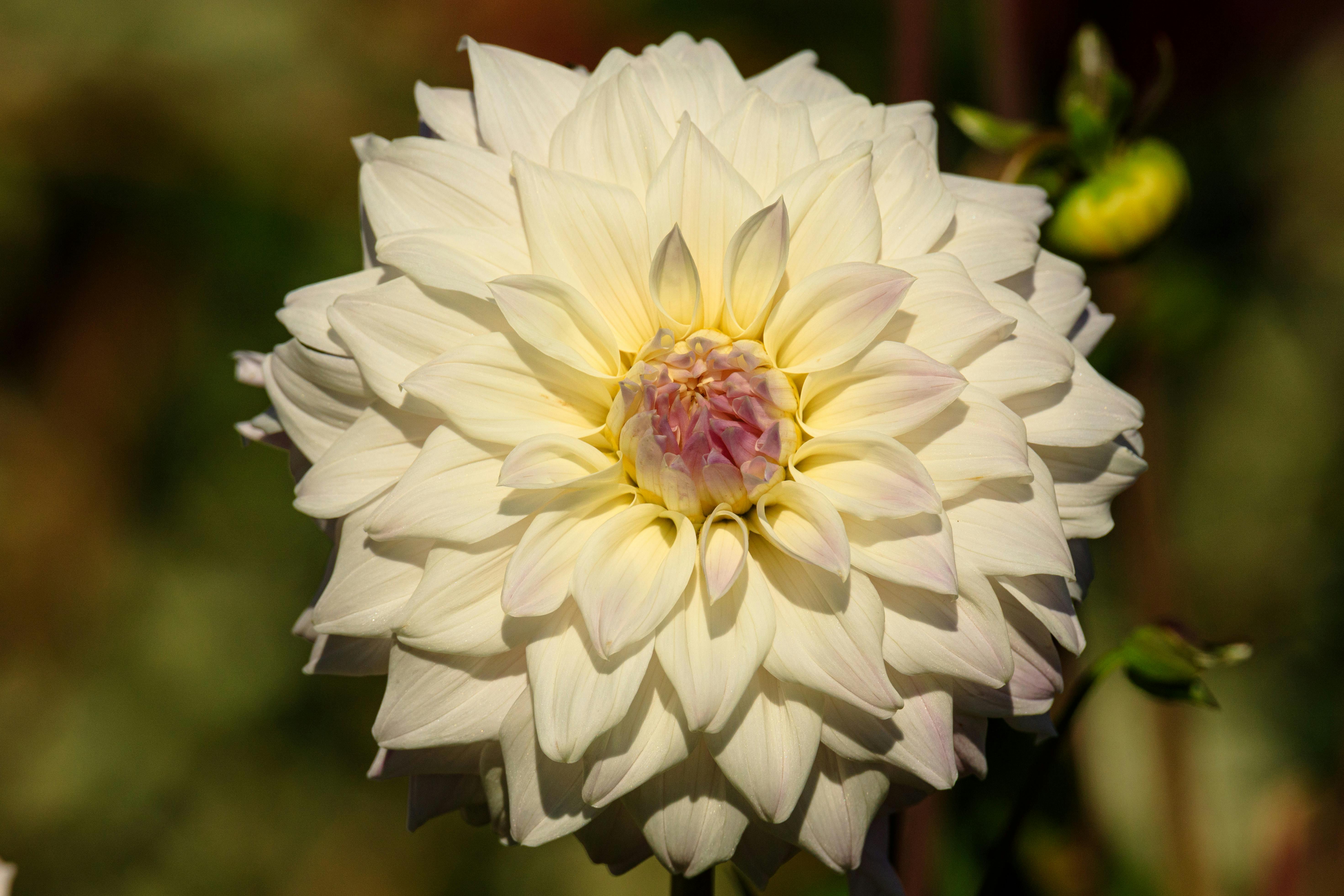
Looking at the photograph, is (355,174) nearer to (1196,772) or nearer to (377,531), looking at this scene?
(377,531)

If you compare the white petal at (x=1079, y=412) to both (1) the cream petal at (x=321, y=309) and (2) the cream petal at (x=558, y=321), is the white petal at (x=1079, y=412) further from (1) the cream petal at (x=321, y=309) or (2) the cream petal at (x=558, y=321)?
(1) the cream petal at (x=321, y=309)

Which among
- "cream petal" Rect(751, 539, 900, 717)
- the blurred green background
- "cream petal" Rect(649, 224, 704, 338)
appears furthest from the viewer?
the blurred green background

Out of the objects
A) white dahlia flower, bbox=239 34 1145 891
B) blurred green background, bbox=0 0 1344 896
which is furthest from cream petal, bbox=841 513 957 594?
blurred green background, bbox=0 0 1344 896

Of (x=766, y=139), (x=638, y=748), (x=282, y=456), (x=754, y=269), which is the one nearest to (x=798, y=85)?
(x=766, y=139)

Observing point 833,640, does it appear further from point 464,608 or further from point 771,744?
point 464,608

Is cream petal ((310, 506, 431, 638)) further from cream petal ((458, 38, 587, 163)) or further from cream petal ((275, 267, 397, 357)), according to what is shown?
cream petal ((458, 38, 587, 163))

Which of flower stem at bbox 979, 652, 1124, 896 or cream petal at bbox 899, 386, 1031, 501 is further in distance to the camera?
flower stem at bbox 979, 652, 1124, 896

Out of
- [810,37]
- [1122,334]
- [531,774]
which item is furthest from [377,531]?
[810,37]
